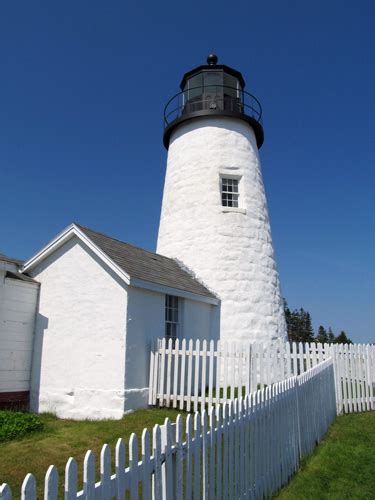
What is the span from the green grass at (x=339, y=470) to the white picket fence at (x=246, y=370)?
198 cm

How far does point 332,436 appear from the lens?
7906mm

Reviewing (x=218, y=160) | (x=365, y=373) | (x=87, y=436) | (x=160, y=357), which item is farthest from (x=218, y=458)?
(x=218, y=160)

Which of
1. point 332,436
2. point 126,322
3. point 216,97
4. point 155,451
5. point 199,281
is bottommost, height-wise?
point 332,436

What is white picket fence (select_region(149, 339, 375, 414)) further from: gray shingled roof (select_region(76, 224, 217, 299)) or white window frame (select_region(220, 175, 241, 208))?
white window frame (select_region(220, 175, 241, 208))

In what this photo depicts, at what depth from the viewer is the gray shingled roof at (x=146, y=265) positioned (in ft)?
32.3

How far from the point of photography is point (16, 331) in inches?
378

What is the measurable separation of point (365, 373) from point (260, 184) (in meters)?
7.39

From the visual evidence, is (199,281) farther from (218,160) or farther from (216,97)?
(216,97)

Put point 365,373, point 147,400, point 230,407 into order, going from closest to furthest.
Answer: point 230,407 < point 147,400 < point 365,373

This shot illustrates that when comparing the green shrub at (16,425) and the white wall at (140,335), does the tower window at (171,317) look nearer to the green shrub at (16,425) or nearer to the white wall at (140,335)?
the white wall at (140,335)

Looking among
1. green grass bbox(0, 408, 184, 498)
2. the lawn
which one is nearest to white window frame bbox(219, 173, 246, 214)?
green grass bbox(0, 408, 184, 498)

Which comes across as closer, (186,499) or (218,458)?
(186,499)

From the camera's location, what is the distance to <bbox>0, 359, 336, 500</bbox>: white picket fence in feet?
8.24

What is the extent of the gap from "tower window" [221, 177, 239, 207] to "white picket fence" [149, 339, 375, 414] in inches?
231
